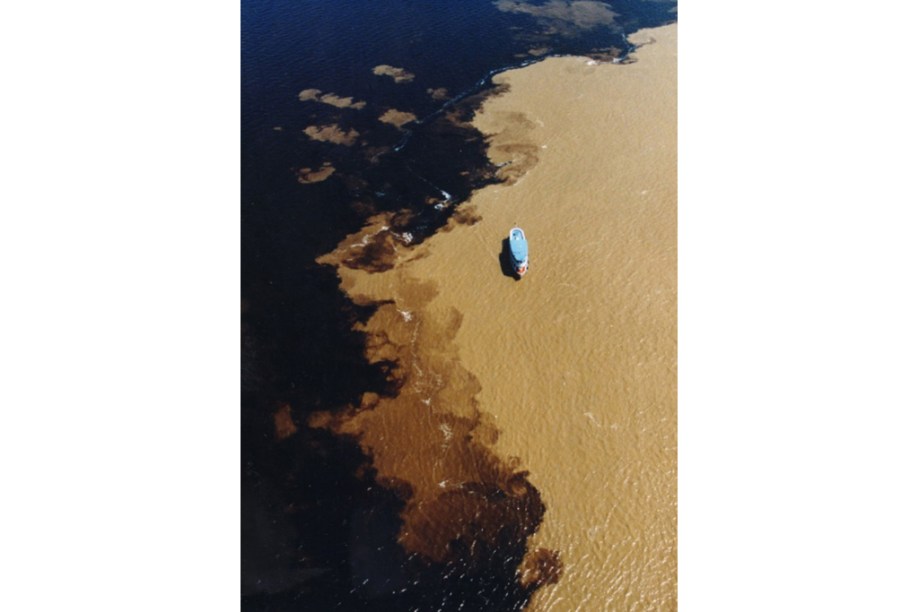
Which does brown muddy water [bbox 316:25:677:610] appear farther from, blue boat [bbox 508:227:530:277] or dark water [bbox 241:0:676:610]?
dark water [bbox 241:0:676:610]

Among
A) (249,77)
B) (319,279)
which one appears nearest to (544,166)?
(319,279)

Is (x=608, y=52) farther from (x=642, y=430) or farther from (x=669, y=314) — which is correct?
(x=642, y=430)

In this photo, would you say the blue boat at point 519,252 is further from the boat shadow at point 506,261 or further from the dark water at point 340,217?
the dark water at point 340,217

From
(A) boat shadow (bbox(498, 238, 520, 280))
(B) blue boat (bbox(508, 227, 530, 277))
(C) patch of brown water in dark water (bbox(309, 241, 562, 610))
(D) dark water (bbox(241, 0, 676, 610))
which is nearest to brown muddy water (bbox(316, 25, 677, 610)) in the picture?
(C) patch of brown water in dark water (bbox(309, 241, 562, 610))

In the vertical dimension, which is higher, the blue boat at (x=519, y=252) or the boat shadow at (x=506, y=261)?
the blue boat at (x=519, y=252)

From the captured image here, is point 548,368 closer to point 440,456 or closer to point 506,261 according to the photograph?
point 440,456

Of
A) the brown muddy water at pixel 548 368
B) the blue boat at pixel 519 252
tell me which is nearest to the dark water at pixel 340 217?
the brown muddy water at pixel 548 368
